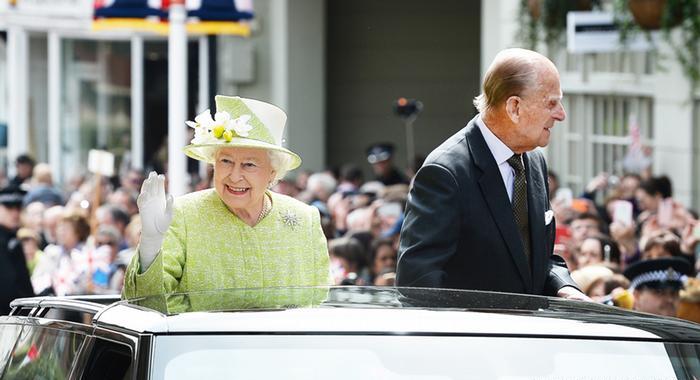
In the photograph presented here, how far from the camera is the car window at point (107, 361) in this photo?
152 inches

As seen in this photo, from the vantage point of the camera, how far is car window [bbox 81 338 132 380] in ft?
12.7

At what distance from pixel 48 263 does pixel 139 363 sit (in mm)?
10042

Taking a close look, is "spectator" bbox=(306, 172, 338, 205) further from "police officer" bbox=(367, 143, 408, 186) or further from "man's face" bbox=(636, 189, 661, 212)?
"man's face" bbox=(636, 189, 661, 212)

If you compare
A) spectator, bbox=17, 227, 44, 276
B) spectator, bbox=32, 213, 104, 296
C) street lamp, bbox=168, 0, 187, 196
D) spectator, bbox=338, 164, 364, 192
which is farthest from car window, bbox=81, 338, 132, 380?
spectator, bbox=338, 164, 364, 192

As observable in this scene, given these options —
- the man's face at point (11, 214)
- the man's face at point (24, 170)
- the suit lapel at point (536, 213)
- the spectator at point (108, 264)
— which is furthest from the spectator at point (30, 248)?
the man's face at point (24, 170)

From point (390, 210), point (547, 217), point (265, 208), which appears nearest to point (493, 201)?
point (547, 217)

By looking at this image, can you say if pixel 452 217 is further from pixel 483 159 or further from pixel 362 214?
pixel 362 214

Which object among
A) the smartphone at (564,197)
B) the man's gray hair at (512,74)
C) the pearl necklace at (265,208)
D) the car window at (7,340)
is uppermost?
the man's gray hair at (512,74)

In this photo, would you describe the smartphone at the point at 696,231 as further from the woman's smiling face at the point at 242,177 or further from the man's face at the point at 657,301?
the woman's smiling face at the point at 242,177

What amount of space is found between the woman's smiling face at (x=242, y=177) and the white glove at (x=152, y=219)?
1.21ft

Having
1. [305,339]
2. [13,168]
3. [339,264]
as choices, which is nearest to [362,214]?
[339,264]

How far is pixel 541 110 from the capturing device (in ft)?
18.0

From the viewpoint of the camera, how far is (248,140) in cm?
555

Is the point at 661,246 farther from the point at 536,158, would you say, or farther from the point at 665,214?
the point at 536,158
